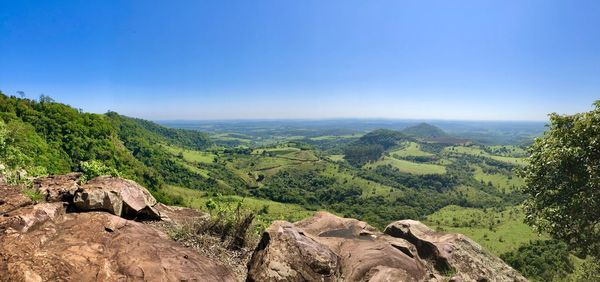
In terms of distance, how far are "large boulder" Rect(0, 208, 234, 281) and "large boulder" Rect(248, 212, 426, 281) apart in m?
1.54

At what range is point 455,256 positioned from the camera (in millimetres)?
14695

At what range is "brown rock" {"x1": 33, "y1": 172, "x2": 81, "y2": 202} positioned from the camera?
43.8 feet

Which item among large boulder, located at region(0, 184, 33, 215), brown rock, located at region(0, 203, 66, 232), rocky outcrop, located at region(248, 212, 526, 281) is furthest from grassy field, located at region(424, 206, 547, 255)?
large boulder, located at region(0, 184, 33, 215)

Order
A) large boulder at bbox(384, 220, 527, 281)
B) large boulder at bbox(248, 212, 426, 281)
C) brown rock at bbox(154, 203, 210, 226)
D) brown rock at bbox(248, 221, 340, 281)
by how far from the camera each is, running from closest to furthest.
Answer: brown rock at bbox(248, 221, 340, 281)
large boulder at bbox(248, 212, 426, 281)
large boulder at bbox(384, 220, 527, 281)
brown rock at bbox(154, 203, 210, 226)

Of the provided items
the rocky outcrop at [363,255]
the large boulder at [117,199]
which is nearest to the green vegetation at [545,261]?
the rocky outcrop at [363,255]

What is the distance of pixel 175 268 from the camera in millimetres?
9969

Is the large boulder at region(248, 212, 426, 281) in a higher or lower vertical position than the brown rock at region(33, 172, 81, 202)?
lower

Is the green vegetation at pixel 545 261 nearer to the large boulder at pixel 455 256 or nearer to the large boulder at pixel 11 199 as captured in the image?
the large boulder at pixel 455 256

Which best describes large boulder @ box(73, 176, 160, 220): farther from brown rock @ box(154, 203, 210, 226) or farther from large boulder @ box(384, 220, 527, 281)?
large boulder @ box(384, 220, 527, 281)

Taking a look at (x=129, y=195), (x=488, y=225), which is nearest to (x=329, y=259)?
(x=129, y=195)

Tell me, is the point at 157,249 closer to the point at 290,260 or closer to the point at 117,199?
the point at 117,199

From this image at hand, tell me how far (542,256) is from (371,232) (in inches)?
4051

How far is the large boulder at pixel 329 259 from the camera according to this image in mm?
10852

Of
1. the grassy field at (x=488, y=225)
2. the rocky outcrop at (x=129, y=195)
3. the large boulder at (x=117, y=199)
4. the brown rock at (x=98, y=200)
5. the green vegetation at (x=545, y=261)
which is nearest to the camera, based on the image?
the brown rock at (x=98, y=200)
